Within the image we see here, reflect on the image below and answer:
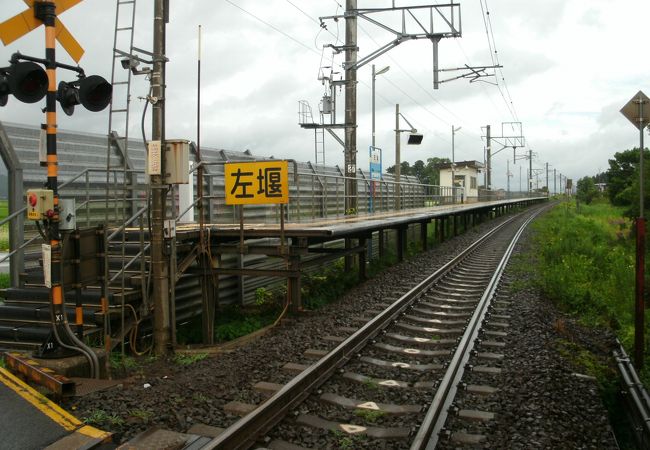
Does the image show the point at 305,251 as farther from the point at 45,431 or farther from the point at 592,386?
the point at 45,431

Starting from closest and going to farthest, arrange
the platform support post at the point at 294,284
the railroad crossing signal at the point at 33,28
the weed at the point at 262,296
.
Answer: the railroad crossing signal at the point at 33,28
the platform support post at the point at 294,284
the weed at the point at 262,296

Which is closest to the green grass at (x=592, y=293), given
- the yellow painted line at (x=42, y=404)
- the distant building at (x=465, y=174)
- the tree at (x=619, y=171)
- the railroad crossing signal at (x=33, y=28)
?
the yellow painted line at (x=42, y=404)

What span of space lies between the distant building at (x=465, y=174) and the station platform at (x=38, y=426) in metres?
46.7

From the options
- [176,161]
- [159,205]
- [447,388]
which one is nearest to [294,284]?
[159,205]

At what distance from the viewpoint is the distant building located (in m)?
53.0

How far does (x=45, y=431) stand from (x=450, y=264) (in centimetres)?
1058

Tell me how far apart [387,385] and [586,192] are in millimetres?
82479

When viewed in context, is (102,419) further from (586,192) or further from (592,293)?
(586,192)

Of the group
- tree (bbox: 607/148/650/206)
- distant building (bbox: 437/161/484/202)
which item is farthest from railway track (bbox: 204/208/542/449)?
tree (bbox: 607/148/650/206)

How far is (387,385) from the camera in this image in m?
5.44

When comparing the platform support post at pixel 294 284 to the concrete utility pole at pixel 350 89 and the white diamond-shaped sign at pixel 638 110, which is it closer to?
the white diamond-shaped sign at pixel 638 110

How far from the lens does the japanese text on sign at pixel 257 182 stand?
28.8 ft

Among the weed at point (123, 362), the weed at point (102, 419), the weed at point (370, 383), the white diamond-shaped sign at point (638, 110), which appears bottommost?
the weed at point (123, 362)

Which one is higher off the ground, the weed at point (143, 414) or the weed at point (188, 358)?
the weed at point (143, 414)
